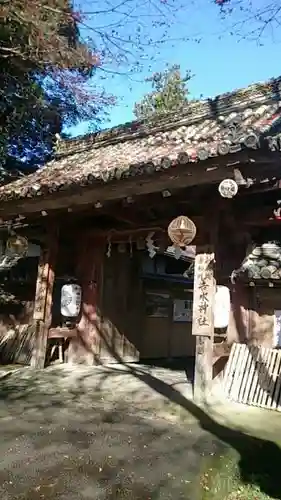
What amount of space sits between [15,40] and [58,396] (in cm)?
756

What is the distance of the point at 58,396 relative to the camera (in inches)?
291

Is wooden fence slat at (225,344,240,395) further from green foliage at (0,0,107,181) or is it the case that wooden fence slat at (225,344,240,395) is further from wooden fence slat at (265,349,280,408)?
green foliage at (0,0,107,181)

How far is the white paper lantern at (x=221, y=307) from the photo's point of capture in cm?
737

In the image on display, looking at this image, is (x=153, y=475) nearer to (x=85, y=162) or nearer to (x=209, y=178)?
(x=209, y=178)

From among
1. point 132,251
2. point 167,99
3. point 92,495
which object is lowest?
point 92,495

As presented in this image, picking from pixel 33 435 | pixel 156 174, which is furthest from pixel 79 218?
pixel 33 435

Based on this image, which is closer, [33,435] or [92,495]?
[92,495]

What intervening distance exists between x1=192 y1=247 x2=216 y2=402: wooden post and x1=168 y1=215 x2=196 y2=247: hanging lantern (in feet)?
1.49

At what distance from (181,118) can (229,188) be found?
5.40m

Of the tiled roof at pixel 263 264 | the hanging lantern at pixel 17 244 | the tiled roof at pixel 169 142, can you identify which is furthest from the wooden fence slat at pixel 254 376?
the hanging lantern at pixel 17 244

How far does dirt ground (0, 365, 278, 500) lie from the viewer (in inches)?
156

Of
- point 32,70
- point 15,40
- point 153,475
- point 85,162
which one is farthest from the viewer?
point 32,70

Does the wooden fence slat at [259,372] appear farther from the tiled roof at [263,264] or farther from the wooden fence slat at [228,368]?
the tiled roof at [263,264]

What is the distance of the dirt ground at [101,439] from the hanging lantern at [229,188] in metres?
3.11
